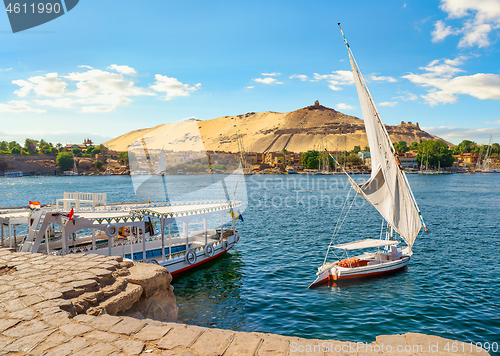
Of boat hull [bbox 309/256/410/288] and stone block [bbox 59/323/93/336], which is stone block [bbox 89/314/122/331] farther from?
boat hull [bbox 309/256/410/288]

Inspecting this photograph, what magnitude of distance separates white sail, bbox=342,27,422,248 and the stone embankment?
15.0 meters

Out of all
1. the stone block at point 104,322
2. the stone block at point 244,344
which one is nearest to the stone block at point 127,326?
the stone block at point 104,322

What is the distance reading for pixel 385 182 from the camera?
2148 cm

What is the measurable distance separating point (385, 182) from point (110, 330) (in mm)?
19160

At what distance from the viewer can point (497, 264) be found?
2317cm

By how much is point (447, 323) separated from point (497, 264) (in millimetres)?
12372

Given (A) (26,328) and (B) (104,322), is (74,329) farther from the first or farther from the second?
(A) (26,328)

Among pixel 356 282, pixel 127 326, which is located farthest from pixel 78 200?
pixel 356 282

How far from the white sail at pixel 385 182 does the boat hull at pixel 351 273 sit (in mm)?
2453

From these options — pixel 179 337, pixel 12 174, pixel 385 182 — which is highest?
pixel 12 174

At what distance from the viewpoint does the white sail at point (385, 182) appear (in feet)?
67.5

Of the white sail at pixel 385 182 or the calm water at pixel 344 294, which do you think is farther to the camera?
the white sail at pixel 385 182

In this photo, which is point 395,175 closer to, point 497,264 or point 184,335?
point 497,264

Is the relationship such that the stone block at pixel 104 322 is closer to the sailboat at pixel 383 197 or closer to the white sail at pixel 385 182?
the sailboat at pixel 383 197
